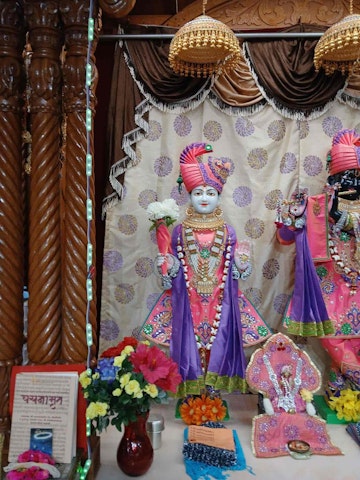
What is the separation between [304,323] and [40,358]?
5.58 feet

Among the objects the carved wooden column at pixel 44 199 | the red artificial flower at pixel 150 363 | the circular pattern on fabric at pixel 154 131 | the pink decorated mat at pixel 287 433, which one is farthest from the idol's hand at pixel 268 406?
the circular pattern on fabric at pixel 154 131

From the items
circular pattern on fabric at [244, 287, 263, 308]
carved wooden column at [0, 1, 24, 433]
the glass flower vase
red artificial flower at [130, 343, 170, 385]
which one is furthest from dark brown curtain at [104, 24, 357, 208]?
the glass flower vase

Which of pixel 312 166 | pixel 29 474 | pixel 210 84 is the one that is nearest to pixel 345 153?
pixel 312 166

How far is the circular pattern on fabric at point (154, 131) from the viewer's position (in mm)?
3625

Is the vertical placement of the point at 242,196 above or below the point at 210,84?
below

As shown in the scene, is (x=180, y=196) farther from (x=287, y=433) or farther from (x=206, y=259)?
(x=287, y=433)

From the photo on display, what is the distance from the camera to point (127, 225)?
3656mm

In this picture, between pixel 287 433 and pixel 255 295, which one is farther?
pixel 255 295

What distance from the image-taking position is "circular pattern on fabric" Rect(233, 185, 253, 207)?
3.68m

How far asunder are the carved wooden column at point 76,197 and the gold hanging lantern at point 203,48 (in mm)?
807

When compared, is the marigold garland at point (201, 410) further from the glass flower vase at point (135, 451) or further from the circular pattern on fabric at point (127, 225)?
the circular pattern on fabric at point (127, 225)

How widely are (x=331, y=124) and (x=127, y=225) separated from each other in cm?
180

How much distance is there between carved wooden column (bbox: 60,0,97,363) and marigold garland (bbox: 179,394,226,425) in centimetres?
99

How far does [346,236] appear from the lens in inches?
127
